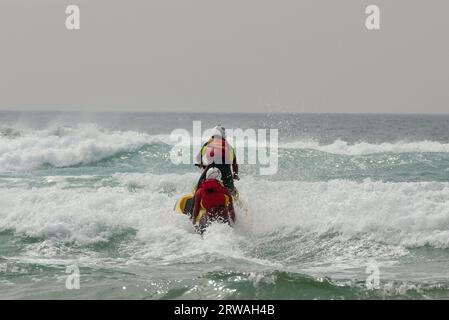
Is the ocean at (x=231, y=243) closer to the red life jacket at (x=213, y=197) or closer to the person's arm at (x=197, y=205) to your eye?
the person's arm at (x=197, y=205)

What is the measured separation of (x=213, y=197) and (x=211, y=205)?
14 centimetres

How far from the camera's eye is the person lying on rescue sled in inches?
362

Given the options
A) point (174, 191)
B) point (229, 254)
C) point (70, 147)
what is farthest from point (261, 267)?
point (70, 147)

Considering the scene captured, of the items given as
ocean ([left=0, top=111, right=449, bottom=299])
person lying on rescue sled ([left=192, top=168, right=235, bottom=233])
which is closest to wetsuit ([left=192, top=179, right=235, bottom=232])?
person lying on rescue sled ([left=192, top=168, right=235, bottom=233])

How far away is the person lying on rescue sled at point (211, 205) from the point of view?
9203 mm

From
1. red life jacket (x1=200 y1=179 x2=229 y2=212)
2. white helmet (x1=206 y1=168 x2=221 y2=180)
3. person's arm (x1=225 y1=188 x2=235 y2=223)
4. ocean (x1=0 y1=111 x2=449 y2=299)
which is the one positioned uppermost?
white helmet (x1=206 y1=168 x2=221 y2=180)

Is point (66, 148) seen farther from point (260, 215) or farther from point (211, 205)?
point (211, 205)

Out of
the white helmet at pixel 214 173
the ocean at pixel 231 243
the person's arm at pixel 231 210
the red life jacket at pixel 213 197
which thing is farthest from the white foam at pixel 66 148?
the person's arm at pixel 231 210

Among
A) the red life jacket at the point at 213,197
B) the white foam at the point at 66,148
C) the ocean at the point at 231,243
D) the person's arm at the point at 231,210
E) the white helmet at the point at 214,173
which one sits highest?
the white foam at the point at 66,148

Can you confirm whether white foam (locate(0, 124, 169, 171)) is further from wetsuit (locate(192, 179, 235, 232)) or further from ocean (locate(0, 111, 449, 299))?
wetsuit (locate(192, 179, 235, 232))

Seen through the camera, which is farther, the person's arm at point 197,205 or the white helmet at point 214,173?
the white helmet at point 214,173

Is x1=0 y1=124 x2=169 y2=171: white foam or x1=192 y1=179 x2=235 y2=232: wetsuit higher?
x1=0 y1=124 x2=169 y2=171: white foam

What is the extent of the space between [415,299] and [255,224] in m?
4.31

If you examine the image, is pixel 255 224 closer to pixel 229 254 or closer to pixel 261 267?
pixel 229 254
